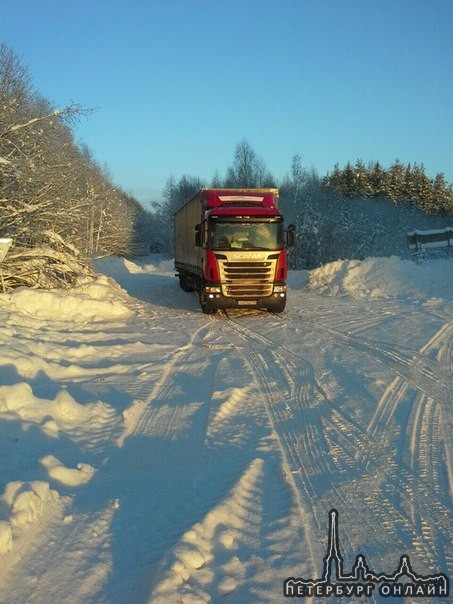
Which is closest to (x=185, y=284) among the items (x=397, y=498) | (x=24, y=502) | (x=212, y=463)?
(x=212, y=463)

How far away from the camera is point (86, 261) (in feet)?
60.5

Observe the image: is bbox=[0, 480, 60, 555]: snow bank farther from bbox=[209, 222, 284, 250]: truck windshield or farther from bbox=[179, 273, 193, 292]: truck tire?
bbox=[179, 273, 193, 292]: truck tire

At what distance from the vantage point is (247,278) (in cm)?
1547

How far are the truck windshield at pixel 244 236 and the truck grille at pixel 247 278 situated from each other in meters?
0.52

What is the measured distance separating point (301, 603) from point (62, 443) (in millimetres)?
3224

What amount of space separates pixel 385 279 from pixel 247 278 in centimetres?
896

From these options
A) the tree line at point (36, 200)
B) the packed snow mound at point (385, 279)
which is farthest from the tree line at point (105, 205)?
the packed snow mound at point (385, 279)

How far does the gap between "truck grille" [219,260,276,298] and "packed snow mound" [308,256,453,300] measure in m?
6.71

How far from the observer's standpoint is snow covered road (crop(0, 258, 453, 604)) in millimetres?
3393

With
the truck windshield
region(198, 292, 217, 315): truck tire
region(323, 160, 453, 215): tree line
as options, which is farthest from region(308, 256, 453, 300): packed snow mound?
region(323, 160, 453, 215): tree line

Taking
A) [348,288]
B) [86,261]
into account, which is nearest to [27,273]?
[86,261]

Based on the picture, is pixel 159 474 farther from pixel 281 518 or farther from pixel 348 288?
pixel 348 288

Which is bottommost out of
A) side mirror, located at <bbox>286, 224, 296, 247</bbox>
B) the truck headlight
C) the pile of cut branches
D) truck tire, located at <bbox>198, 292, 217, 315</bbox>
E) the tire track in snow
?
the tire track in snow

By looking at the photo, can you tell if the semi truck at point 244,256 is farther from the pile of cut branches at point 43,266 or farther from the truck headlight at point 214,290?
the pile of cut branches at point 43,266
